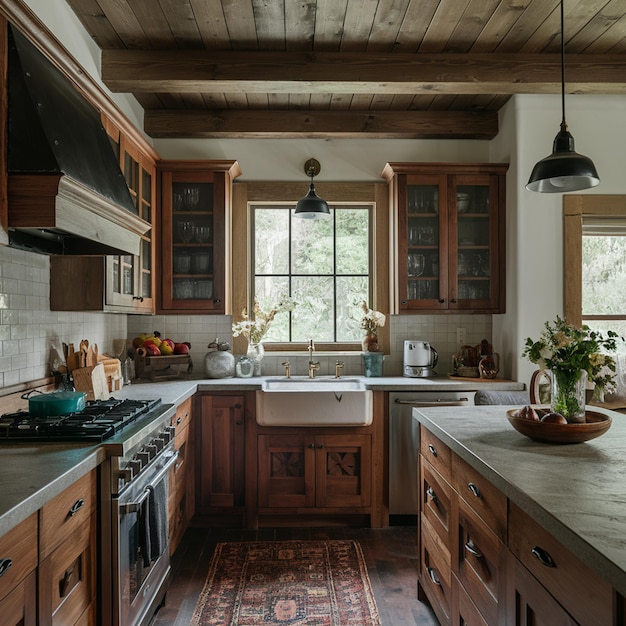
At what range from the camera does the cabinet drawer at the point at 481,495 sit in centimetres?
160

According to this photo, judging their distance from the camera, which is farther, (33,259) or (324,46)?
(324,46)

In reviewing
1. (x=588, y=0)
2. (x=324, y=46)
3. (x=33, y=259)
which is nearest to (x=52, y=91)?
(x=33, y=259)

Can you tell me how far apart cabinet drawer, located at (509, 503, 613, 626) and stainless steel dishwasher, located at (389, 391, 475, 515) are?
2.11 meters

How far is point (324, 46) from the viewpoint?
3.15 metres

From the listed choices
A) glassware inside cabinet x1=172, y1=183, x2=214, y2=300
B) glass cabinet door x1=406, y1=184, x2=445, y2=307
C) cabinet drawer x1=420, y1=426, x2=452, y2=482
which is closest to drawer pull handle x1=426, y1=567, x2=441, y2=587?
cabinet drawer x1=420, y1=426, x2=452, y2=482

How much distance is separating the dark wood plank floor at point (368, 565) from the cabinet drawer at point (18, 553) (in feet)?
4.37

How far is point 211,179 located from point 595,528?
338 centimetres

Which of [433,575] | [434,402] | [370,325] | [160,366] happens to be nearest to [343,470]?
[434,402]

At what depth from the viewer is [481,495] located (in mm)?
1757

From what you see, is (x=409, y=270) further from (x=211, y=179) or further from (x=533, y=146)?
(x=211, y=179)

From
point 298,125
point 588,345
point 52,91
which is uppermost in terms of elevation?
point 298,125

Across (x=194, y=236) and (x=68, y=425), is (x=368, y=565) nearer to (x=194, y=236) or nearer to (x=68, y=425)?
(x=68, y=425)

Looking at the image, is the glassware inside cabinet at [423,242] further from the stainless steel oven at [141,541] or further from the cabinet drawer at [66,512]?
the cabinet drawer at [66,512]

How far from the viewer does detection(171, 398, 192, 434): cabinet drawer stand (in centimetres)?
307
